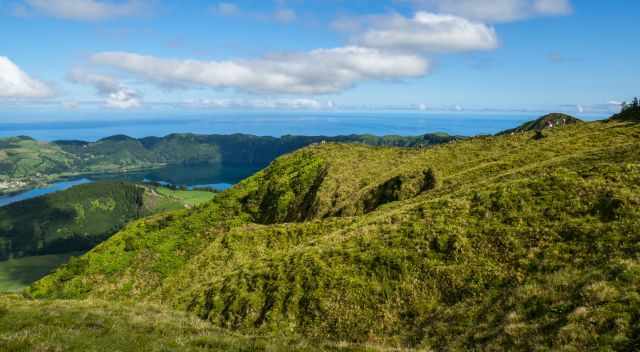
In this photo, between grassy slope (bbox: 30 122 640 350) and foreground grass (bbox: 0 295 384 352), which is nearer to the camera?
foreground grass (bbox: 0 295 384 352)

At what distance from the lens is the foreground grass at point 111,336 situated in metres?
13.5

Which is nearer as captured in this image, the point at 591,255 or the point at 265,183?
the point at 591,255

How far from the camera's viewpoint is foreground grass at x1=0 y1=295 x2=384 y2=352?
530 inches

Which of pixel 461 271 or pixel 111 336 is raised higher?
pixel 461 271

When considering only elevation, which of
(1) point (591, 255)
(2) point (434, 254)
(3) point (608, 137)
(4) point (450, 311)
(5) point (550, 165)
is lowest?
(4) point (450, 311)

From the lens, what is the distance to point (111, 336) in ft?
50.1

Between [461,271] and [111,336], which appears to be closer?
[111,336]

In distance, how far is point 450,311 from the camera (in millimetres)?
19062

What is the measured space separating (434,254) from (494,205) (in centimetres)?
630

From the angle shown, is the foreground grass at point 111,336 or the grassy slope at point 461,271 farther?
the grassy slope at point 461,271

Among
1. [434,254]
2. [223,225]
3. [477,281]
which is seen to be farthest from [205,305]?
[223,225]

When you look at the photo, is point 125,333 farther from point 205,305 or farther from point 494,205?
point 494,205

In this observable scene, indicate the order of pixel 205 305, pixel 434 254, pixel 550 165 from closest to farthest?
pixel 434 254, pixel 205 305, pixel 550 165

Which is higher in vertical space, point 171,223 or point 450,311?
point 450,311
